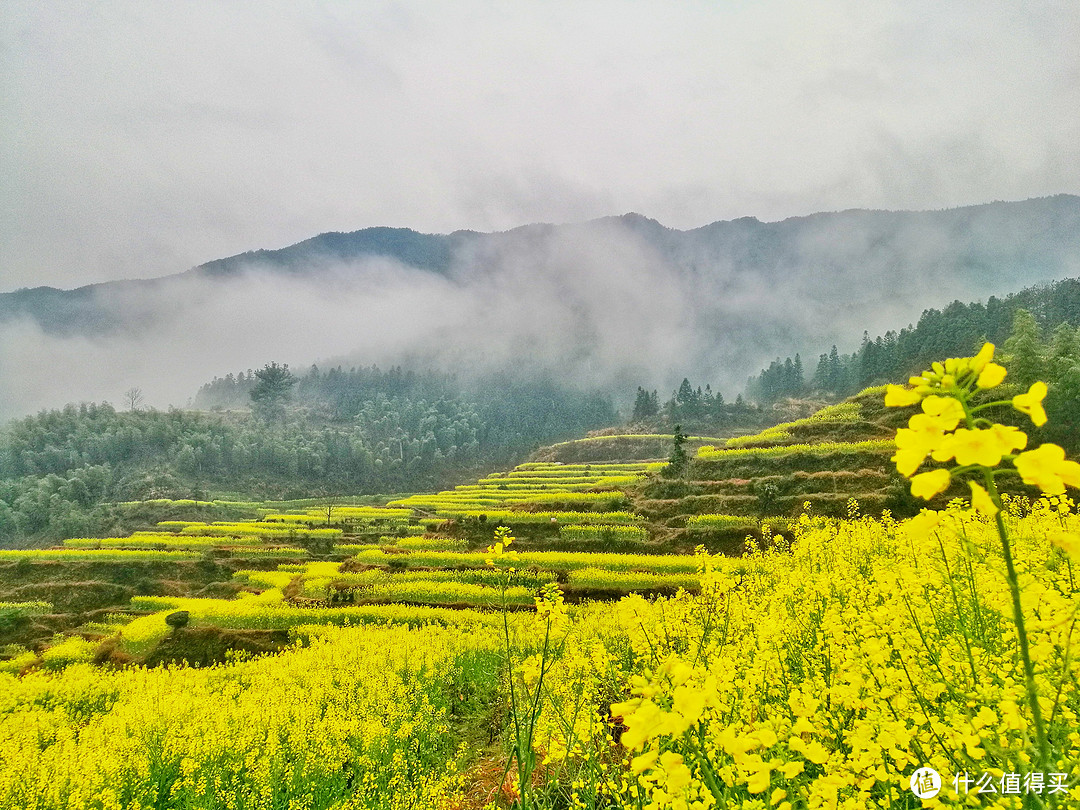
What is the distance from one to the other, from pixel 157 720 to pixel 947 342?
8359 cm

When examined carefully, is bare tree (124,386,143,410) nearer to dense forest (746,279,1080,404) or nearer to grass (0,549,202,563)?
grass (0,549,202,563)

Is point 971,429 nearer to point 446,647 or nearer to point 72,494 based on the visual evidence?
point 446,647

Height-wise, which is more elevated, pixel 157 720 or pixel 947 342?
pixel 947 342

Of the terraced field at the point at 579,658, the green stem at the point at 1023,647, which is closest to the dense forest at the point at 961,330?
the terraced field at the point at 579,658

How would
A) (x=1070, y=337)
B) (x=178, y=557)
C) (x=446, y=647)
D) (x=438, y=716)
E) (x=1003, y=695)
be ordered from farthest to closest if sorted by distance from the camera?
(x=1070, y=337) → (x=178, y=557) → (x=446, y=647) → (x=438, y=716) → (x=1003, y=695)

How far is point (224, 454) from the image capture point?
80688 millimetres

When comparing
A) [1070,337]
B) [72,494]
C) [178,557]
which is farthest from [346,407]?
[1070,337]

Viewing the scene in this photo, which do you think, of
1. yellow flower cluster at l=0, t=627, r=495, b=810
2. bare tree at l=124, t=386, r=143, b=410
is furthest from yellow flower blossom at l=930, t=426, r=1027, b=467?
bare tree at l=124, t=386, r=143, b=410

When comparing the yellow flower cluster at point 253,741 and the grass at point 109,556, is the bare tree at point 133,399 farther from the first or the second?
the yellow flower cluster at point 253,741

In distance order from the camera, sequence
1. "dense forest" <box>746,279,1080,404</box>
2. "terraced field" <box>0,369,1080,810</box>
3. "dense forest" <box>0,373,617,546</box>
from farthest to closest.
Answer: "dense forest" <box>746,279,1080,404</box>, "dense forest" <box>0,373,617,546</box>, "terraced field" <box>0,369,1080,810</box>

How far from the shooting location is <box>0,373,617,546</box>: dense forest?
62812mm

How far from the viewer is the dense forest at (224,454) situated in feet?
206

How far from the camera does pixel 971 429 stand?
1.55 m

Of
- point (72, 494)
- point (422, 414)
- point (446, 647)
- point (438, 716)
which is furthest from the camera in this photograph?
point (422, 414)
